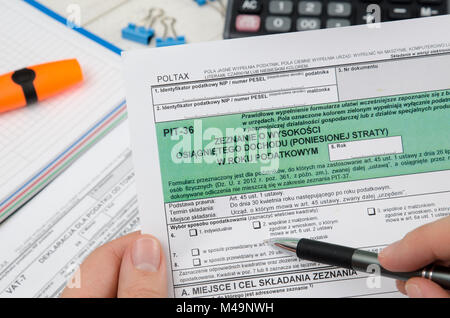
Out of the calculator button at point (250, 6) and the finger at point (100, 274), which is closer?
the finger at point (100, 274)

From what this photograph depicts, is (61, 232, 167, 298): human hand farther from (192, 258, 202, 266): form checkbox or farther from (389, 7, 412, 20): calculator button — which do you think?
(389, 7, 412, 20): calculator button

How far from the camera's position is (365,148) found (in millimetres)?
414

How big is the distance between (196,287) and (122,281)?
6 cm

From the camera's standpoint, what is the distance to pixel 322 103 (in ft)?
1.36

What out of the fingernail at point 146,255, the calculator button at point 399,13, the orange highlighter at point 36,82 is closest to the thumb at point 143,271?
the fingernail at point 146,255

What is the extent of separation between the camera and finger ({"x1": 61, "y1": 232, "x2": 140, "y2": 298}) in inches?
15.7

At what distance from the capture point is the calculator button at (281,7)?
0.56 metres

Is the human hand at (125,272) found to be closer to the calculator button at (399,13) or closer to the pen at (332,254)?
the pen at (332,254)

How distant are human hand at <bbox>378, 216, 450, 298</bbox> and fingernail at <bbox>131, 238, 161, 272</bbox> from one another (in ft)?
0.56

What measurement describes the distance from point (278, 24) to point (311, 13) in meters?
0.04

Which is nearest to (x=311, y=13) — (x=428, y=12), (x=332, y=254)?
(x=428, y=12)

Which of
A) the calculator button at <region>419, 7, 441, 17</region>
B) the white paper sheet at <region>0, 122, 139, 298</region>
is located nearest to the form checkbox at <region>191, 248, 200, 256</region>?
the white paper sheet at <region>0, 122, 139, 298</region>

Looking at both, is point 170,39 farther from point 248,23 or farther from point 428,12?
point 428,12

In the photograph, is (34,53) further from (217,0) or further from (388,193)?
(388,193)
